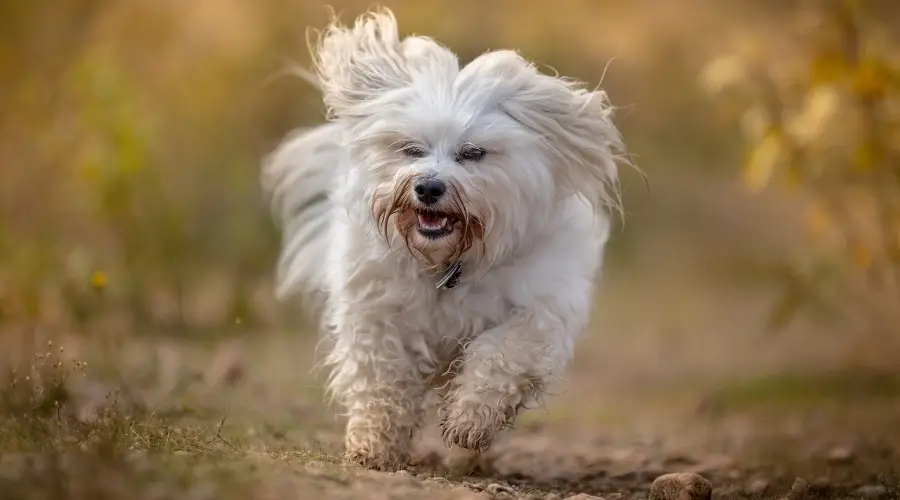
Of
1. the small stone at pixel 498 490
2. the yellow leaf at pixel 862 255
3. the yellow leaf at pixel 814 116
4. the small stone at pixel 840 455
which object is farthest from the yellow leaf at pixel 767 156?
the small stone at pixel 498 490

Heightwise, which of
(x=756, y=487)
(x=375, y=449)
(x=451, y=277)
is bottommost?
(x=375, y=449)

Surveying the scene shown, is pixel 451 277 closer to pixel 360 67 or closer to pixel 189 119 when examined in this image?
pixel 360 67

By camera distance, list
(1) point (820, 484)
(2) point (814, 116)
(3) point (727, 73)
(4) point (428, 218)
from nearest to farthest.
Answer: (4) point (428, 218)
(1) point (820, 484)
(2) point (814, 116)
(3) point (727, 73)

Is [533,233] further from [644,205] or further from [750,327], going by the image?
[644,205]

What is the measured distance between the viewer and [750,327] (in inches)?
338

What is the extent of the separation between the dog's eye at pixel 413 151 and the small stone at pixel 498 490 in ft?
4.01

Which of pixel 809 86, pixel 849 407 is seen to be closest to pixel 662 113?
pixel 809 86

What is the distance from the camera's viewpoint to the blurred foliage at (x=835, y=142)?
20.8ft

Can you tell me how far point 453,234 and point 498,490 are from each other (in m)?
0.94

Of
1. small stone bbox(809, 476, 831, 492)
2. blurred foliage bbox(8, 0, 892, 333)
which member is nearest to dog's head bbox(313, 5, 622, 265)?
small stone bbox(809, 476, 831, 492)

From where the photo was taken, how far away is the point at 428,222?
419 centimetres

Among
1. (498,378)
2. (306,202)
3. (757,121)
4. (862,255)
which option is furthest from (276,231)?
(498,378)

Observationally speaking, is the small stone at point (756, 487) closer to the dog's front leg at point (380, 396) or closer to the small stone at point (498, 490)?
the small stone at point (498, 490)

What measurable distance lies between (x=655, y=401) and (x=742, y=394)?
52cm
